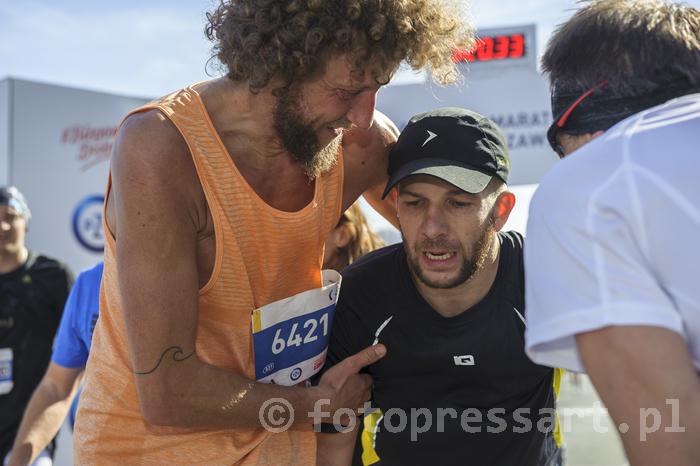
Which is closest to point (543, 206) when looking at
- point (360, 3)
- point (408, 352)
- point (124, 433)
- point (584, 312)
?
point (584, 312)

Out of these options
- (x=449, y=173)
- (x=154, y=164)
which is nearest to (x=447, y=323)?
(x=449, y=173)

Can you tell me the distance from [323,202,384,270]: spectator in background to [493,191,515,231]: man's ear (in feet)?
2.85

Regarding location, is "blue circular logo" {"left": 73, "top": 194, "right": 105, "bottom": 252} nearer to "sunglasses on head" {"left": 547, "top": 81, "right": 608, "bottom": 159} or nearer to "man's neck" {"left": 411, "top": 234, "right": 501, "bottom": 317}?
"man's neck" {"left": 411, "top": 234, "right": 501, "bottom": 317}

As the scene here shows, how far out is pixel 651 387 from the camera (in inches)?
36.2

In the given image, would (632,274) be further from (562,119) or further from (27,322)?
(27,322)

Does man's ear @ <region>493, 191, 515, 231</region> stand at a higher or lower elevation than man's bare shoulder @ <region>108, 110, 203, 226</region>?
lower

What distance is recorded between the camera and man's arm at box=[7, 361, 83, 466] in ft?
9.59

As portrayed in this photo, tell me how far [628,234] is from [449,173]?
124 centimetres

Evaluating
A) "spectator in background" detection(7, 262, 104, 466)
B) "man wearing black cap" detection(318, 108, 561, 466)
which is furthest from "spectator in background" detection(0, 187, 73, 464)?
"man wearing black cap" detection(318, 108, 561, 466)

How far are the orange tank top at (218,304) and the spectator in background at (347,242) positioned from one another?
1.05 m

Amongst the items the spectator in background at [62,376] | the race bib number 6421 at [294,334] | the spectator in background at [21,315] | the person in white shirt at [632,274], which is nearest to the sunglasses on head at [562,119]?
the person in white shirt at [632,274]

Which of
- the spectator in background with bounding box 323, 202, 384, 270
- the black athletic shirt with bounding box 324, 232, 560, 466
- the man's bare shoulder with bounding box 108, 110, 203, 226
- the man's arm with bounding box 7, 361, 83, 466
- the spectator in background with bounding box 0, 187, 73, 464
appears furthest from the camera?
the spectator in background with bounding box 0, 187, 73, 464

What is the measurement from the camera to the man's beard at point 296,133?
191cm

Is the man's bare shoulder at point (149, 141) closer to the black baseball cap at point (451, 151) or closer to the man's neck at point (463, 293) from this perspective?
the black baseball cap at point (451, 151)
